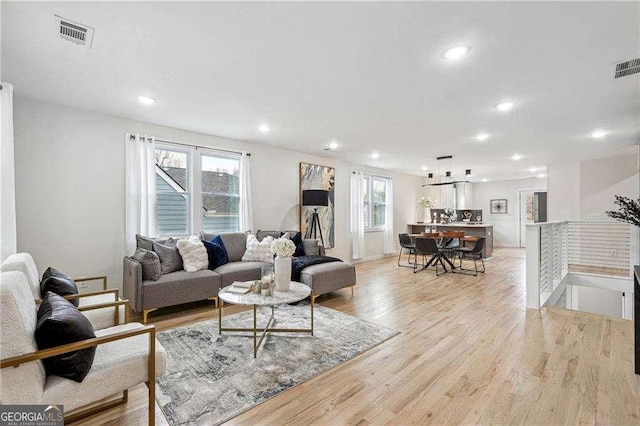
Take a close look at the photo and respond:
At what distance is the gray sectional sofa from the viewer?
11.0ft

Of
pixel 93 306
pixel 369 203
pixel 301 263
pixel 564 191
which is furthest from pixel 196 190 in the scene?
pixel 564 191

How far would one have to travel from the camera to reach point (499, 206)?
1087 centimetres

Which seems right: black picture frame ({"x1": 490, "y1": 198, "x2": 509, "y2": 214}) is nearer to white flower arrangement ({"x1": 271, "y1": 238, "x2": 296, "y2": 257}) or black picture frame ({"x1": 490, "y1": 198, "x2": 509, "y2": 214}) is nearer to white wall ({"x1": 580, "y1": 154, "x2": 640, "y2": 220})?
white wall ({"x1": 580, "y1": 154, "x2": 640, "y2": 220})

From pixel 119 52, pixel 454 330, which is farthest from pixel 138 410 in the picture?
pixel 454 330

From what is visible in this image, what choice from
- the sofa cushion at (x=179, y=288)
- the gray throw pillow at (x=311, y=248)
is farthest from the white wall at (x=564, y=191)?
the sofa cushion at (x=179, y=288)

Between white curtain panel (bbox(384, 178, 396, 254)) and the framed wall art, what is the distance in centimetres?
222

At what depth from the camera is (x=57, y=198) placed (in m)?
3.50

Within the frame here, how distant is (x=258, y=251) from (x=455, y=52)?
360cm

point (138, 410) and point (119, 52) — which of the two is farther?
point (119, 52)

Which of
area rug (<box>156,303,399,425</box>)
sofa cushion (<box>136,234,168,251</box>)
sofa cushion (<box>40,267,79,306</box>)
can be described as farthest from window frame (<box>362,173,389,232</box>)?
sofa cushion (<box>40,267,79,306</box>)

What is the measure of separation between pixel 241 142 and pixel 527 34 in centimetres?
427

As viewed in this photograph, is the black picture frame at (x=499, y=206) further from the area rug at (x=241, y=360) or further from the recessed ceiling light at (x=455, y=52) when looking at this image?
the recessed ceiling light at (x=455, y=52)

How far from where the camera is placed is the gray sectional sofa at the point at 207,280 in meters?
3.35

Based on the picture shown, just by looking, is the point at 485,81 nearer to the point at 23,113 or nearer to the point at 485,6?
the point at 485,6
